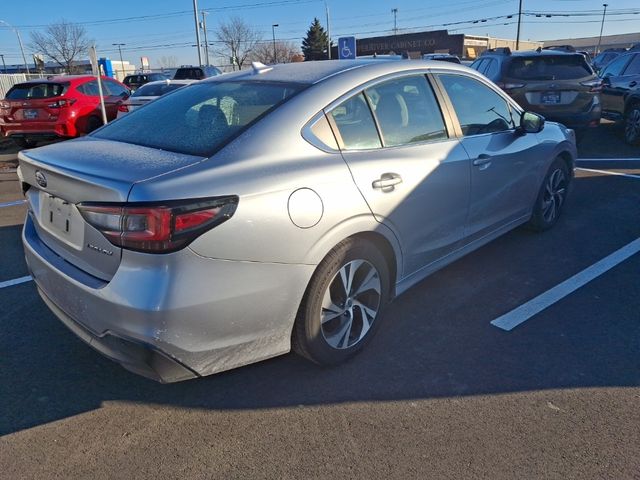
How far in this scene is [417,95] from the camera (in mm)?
3369

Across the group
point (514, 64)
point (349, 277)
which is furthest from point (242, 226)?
point (514, 64)

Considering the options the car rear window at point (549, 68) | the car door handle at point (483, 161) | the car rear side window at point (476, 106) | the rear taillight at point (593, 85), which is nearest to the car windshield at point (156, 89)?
the car rear window at point (549, 68)

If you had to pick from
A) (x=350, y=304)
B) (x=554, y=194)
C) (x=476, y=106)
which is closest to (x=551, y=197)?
(x=554, y=194)

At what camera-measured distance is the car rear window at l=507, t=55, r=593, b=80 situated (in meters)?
8.57

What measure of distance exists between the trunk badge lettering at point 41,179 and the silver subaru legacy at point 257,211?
0.02 meters

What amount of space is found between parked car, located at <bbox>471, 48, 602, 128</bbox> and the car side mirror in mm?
4682

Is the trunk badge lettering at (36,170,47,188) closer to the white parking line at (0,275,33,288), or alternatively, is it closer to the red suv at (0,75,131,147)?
the white parking line at (0,275,33,288)

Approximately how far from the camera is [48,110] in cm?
A: 1070

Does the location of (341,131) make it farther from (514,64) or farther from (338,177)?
(514,64)

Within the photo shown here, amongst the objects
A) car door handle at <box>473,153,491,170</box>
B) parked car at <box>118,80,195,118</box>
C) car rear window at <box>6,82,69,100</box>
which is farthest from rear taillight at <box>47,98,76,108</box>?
car door handle at <box>473,153,491,170</box>

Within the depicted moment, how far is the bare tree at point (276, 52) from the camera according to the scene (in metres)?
63.8

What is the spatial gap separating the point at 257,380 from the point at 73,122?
392 inches

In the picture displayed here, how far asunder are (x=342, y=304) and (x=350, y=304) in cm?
7

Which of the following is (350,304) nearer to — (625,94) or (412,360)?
(412,360)
